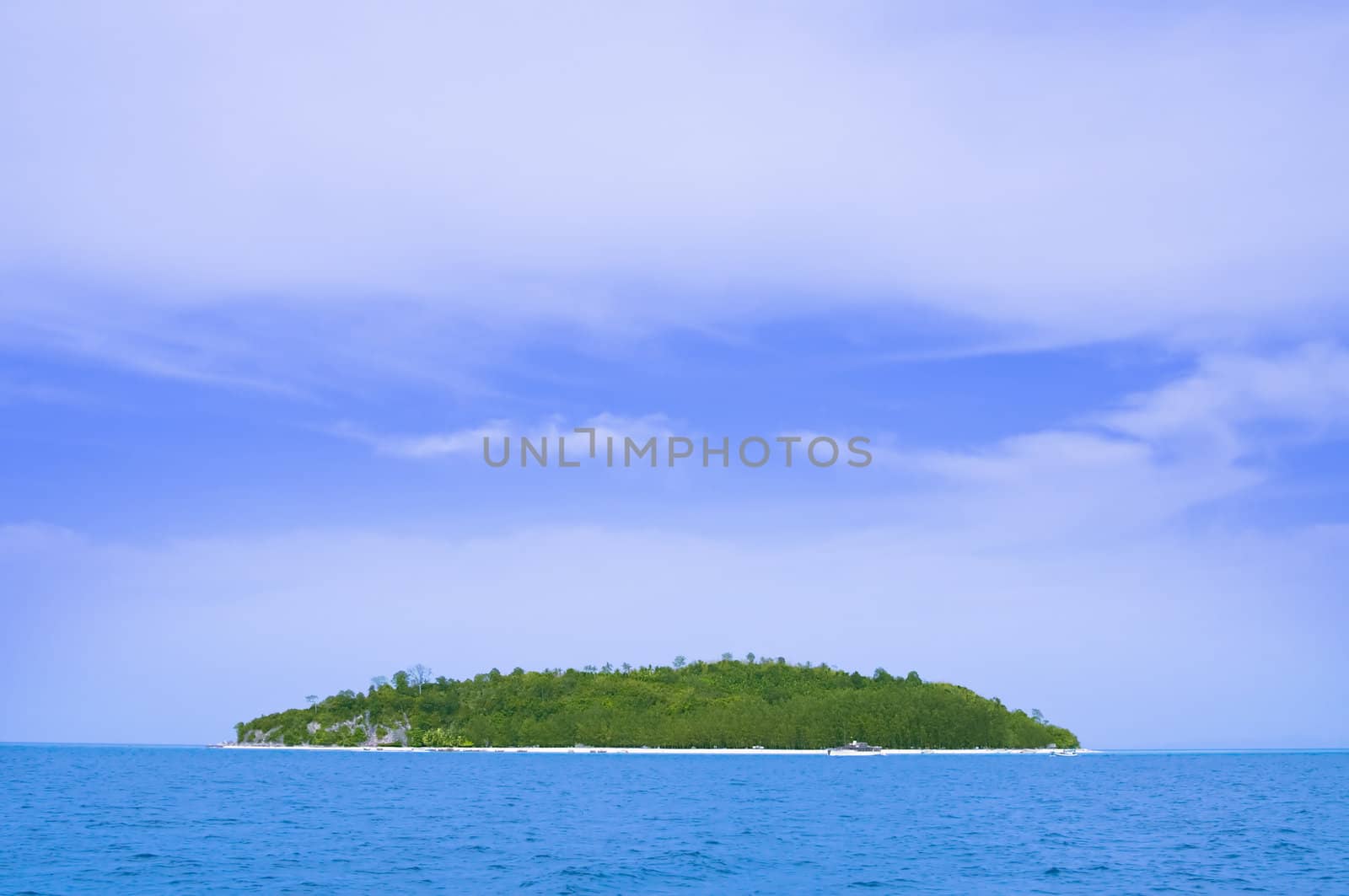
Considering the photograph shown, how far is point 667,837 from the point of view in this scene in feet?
208

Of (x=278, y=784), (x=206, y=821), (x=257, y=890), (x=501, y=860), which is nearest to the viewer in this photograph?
(x=257, y=890)

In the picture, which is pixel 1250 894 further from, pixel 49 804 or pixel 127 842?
pixel 49 804

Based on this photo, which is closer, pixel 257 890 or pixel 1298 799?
pixel 257 890

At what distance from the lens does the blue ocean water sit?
46344 millimetres

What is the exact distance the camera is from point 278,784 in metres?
122

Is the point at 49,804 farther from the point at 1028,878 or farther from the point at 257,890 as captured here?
the point at 1028,878

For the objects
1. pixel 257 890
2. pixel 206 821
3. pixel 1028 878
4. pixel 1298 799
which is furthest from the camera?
pixel 1298 799

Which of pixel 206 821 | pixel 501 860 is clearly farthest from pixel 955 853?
pixel 206 821

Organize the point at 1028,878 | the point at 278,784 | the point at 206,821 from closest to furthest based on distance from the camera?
1. the point at 1028,878
2. the point at 206,821
3. the point at 278,784

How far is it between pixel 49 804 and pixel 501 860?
174ft

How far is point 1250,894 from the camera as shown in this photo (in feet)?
142

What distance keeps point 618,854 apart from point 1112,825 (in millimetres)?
34181

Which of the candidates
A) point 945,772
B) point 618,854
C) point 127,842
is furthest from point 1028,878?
point 945,772

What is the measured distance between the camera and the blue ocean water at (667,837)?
46.3 m
